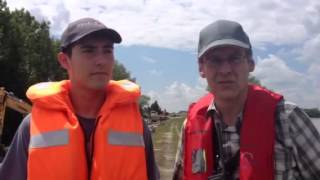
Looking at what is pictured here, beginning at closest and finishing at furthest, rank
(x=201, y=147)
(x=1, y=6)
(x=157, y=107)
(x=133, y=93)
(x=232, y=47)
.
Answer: (x=232, y=47) < (x=201, y=147) < (x=133, y=93) < (x=1, y=6) < (x=157, y=107)

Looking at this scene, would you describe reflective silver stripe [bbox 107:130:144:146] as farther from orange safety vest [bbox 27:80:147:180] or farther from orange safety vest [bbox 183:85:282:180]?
orange safety vest [bbox 183:85:282:180]

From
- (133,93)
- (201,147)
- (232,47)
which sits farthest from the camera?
(133,93)

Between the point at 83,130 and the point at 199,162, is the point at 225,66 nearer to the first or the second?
the point at 199,162

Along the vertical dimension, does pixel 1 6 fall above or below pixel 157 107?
above

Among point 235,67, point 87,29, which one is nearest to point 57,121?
point 87,29

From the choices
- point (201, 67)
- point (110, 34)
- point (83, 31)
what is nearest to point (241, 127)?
point (201, 67)

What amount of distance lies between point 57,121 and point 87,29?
0.73m

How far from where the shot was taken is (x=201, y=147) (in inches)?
165

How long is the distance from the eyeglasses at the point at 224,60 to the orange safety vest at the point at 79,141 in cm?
81

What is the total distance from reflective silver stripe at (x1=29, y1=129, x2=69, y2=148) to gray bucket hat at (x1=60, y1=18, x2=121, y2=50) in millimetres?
653

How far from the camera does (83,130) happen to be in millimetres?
4227

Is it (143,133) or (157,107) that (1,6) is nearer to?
(143,133)

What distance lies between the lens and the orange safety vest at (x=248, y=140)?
3857 mm

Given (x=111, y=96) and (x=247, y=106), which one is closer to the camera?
(x=247, y=106)
